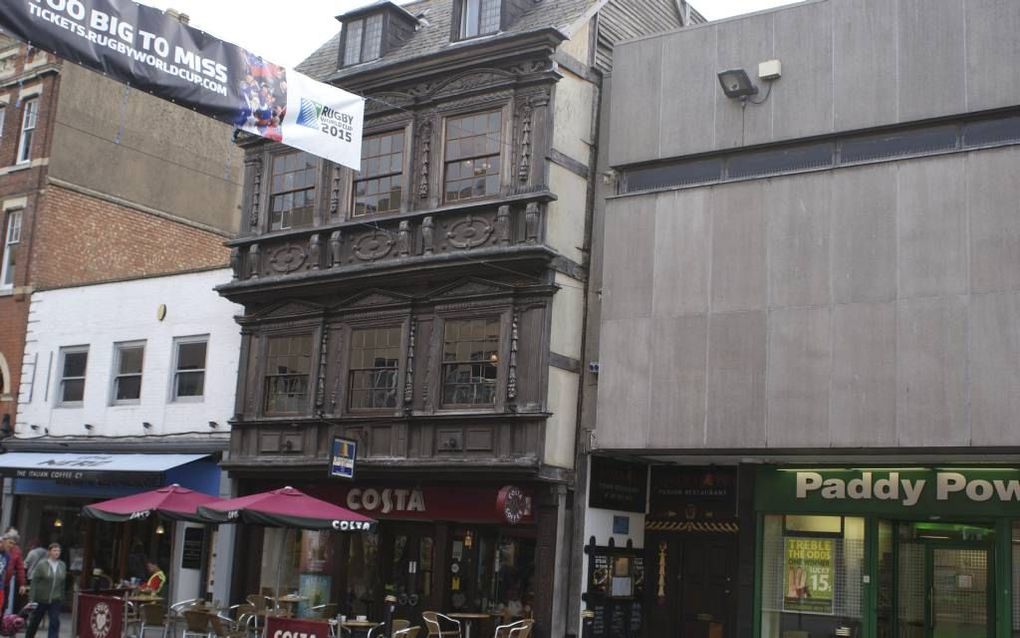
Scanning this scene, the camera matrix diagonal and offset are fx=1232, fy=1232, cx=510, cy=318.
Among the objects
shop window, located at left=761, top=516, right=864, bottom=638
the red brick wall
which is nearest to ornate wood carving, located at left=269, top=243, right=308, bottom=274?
the red brick wall

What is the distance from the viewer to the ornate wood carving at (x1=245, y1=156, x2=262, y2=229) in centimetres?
2436

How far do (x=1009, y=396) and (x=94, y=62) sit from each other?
38.4ft

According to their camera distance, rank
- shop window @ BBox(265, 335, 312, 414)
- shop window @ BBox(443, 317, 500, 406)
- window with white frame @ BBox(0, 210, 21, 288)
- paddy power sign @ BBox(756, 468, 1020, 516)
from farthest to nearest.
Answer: window with white frame @ BBox(0, 210, 21, 288), shop window @ BBox(265, 335, 312, 414), shop window @ BBox(443, 317, 500, 406), paddy power sign @ BBox(756, 468, 1020, 516)

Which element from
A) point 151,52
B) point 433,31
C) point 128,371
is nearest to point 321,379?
point 128,371

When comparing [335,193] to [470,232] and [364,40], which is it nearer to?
[364,40]

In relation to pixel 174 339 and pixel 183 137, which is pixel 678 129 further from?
pixel 183 137

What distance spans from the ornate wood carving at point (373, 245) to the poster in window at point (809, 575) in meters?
8.57

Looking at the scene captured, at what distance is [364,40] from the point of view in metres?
23.7

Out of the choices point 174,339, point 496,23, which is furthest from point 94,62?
point 174,339

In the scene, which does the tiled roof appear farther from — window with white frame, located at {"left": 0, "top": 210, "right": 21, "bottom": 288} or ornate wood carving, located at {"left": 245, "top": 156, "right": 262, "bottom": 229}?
window with white frame, located at {"left": 0, "top": 210, "right": 21, "bottom": 288}

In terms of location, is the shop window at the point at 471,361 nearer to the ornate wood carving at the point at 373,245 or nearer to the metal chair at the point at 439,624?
the ornate wood carving at the point at 373,245

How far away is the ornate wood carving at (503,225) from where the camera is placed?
66.5ft

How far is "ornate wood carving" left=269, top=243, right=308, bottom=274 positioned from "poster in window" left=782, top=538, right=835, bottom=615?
10401mm

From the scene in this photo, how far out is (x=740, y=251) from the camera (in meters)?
18.2
